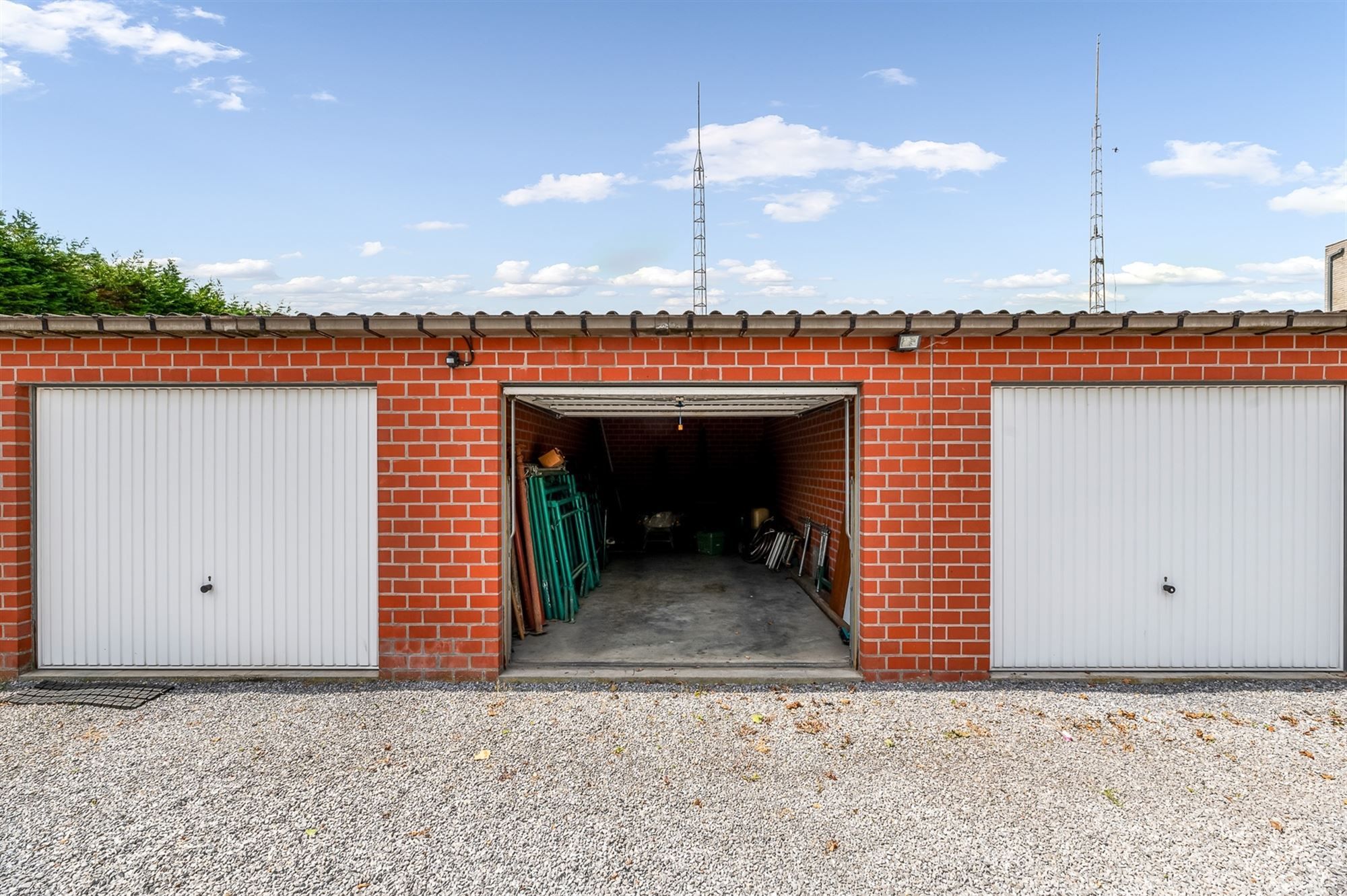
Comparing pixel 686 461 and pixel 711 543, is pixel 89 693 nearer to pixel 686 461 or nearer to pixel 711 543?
pixel 711 543

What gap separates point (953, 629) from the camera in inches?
201

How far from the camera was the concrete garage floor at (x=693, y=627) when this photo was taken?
5590 mm

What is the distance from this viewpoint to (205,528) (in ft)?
17.0

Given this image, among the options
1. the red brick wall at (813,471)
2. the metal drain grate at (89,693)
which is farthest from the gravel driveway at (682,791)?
the red brick wall at (813,471)

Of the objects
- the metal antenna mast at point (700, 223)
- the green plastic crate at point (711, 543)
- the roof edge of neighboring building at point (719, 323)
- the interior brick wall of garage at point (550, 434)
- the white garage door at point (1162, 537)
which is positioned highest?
the metal antenna mast at point (700, 223)

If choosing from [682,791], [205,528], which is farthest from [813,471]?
[205,528]

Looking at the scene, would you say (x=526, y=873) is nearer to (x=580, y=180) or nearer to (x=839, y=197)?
(x=839, y=197)

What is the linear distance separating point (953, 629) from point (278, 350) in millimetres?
5912

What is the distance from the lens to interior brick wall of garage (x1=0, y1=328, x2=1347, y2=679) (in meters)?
5.01

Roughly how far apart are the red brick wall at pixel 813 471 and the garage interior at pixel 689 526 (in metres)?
0.04

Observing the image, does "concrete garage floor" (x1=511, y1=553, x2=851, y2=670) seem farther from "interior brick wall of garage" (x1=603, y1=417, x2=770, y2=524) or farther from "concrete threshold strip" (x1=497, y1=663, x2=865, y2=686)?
"interior brick wall of garage" (x1=603, y1=417, x2=770, y2=524)

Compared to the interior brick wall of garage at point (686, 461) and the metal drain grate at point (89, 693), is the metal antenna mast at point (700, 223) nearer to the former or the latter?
the interior brick wall of garage at point (686, 461)

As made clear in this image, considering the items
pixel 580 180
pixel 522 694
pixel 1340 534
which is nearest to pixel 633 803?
pixel 522 694

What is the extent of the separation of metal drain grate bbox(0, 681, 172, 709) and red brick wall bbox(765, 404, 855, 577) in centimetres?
667
